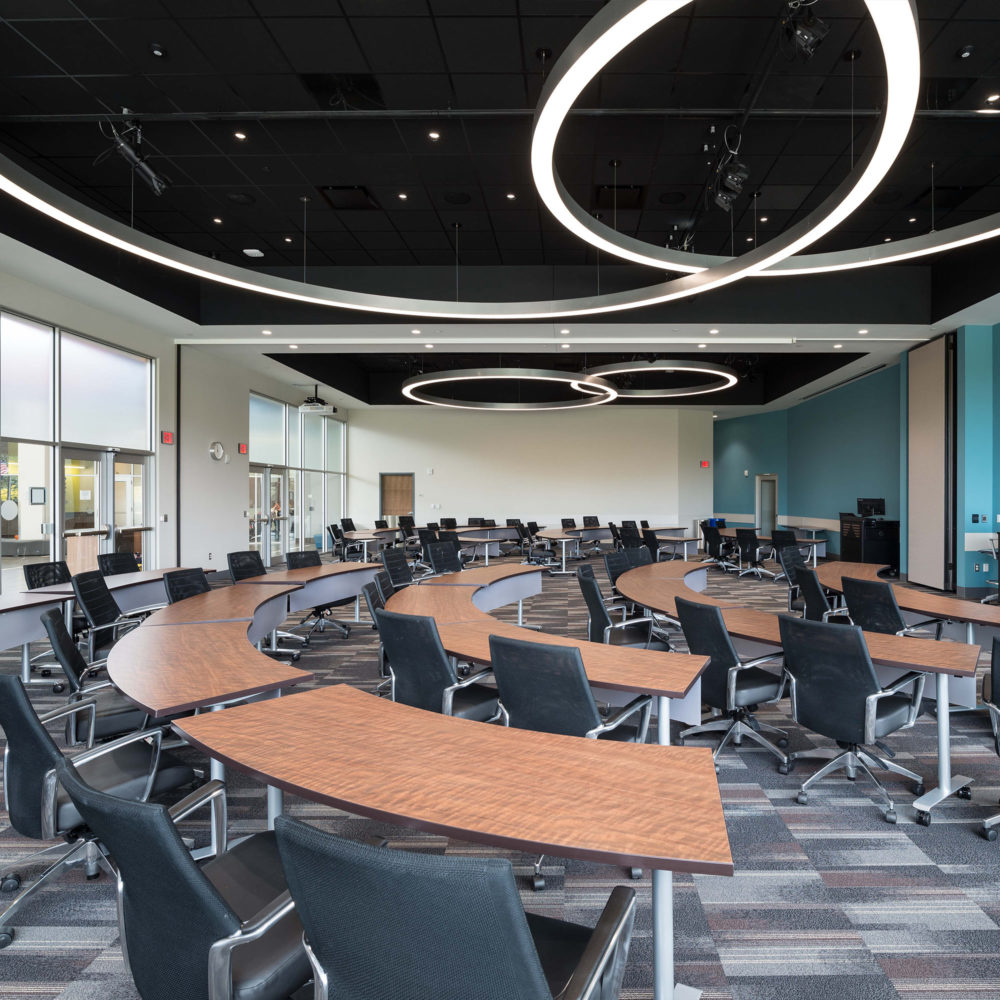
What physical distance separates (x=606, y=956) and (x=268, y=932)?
0.77 metres

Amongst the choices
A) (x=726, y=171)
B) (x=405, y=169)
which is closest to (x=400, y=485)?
(x=405, y=169)

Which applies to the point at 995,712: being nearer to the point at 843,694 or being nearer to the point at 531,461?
the point at 843,694

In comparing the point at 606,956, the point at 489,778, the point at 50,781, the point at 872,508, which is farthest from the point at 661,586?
the point at 872,508

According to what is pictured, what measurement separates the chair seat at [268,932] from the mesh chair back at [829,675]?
2.39 metres

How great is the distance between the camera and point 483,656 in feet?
9.87

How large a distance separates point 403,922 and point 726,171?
234 inches

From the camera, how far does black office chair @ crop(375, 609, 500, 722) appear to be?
2.97 metres

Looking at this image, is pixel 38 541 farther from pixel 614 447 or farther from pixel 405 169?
pixel 614 447

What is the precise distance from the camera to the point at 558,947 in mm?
1410

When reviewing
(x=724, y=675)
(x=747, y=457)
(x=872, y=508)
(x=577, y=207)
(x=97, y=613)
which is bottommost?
(x=724, y=675)

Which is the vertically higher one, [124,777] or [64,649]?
[64,649]

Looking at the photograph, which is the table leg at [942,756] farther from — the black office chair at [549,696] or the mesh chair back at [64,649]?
the mesh chair back at [64,649]

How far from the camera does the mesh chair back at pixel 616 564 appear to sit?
618cm

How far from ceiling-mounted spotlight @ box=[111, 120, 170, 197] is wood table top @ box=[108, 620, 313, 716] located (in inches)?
159
